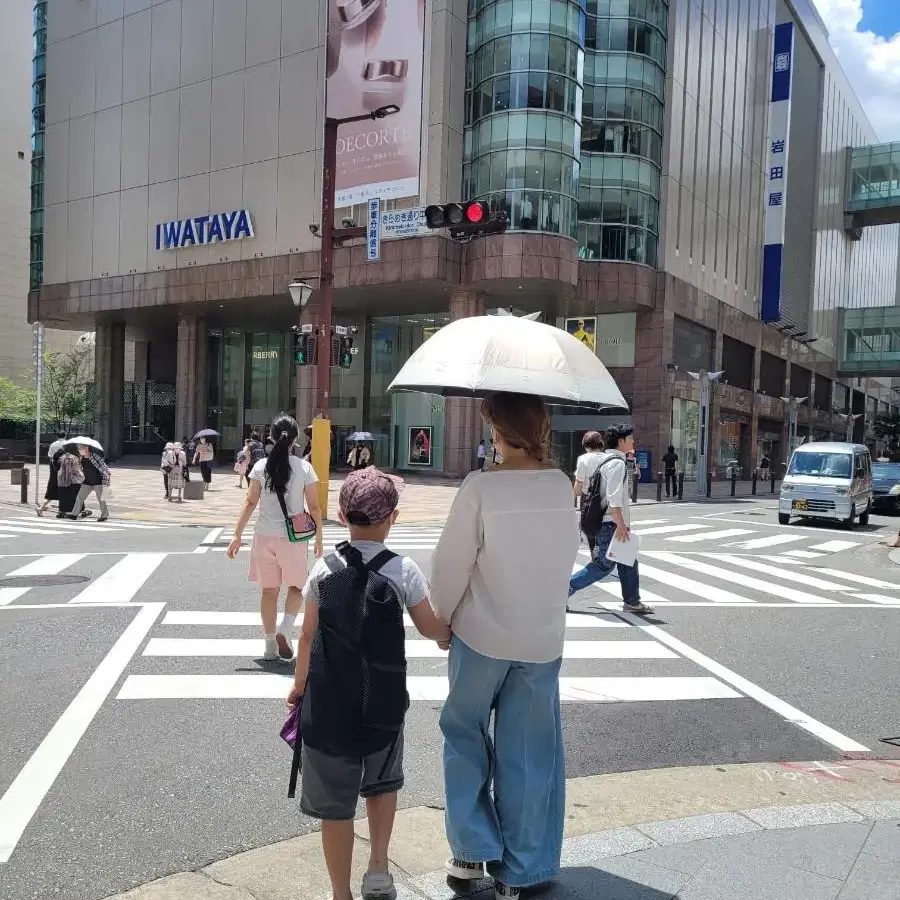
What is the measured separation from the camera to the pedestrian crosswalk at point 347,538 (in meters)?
13.6

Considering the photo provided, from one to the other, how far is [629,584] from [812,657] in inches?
77.1

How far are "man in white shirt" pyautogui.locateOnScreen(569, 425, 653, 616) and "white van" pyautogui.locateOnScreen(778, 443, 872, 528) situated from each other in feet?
47.0

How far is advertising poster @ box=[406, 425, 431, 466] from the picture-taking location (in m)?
41.1

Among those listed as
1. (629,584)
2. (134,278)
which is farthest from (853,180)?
(629,584)

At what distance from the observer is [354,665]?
289 cm

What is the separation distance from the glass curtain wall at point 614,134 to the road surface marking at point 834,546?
22157 mm

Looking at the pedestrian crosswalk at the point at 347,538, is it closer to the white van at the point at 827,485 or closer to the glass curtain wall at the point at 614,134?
the white van at the point at 827,485

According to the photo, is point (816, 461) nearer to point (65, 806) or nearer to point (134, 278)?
point (65, 806)

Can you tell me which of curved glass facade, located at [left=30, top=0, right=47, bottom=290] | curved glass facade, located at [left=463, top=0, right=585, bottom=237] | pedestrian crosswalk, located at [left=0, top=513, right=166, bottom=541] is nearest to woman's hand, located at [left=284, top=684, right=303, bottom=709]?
pedestrian crosswalk, located at [left=0, top=513, right=166, bottom=541]

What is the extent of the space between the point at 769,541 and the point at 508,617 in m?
15.8

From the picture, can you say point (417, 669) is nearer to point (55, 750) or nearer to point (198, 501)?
point (55, 750)

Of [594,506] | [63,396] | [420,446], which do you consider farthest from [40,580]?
[63,396]

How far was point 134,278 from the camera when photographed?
43.8m

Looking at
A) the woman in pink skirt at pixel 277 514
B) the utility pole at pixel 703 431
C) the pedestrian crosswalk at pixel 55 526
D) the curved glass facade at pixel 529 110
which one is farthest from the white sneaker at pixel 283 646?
the curved glass facade at pixel 529 110
